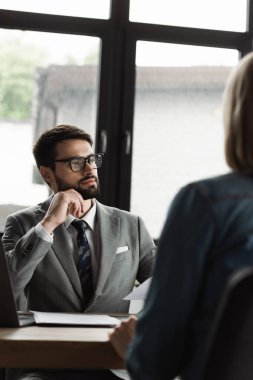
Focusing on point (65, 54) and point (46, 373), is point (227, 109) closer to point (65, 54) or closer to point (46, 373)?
point (46, 373)

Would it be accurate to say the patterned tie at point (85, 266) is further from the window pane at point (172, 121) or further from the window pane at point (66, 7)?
the window pane at point (66, 7)

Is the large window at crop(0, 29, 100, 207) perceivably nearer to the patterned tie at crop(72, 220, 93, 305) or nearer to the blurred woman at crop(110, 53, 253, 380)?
the patterned tie at crop(72, 220, 93, 305)

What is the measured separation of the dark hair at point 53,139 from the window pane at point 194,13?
1.18 meters

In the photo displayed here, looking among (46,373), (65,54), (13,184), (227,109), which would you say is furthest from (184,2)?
(227,109)

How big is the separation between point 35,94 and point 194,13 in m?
1.09

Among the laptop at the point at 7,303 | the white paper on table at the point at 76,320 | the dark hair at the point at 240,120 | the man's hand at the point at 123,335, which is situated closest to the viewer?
the dark hair at the point at 240,120

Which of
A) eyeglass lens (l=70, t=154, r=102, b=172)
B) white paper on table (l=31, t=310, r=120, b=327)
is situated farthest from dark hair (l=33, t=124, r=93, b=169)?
white paper on table (l=31, t=310, r=120, b=327)

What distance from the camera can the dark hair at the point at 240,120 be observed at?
1.23 metres

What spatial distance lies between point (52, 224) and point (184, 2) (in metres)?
1.96

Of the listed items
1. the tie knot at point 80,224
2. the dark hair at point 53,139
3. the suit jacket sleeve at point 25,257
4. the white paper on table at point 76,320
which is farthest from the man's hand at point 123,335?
the dark hair at point 53,139

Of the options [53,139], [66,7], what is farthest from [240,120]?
[66,7]

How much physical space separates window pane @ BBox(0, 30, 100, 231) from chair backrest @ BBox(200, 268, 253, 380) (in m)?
2.72

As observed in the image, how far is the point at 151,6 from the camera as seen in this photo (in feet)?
13.0

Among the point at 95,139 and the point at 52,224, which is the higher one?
the point at 95,139
